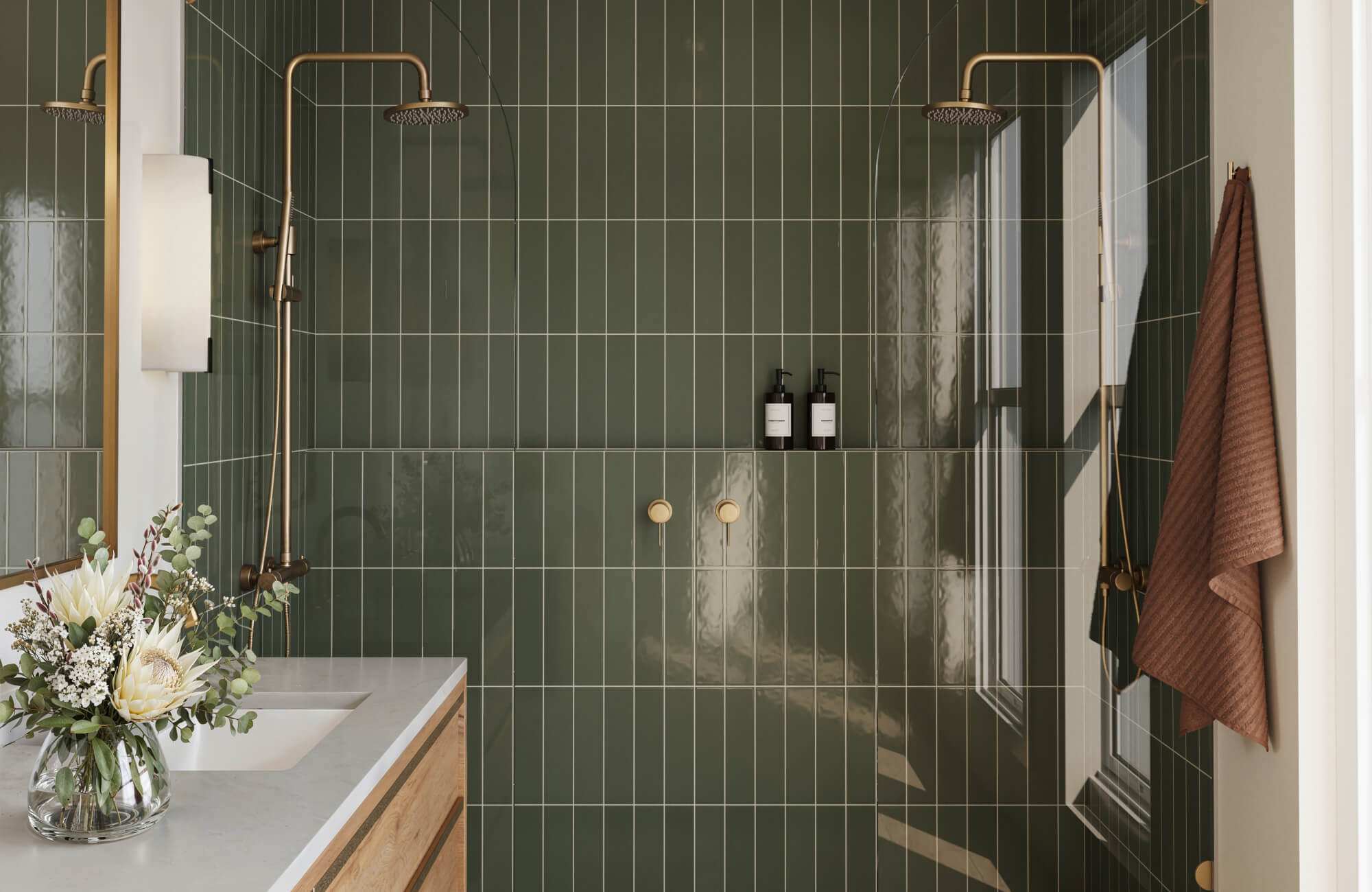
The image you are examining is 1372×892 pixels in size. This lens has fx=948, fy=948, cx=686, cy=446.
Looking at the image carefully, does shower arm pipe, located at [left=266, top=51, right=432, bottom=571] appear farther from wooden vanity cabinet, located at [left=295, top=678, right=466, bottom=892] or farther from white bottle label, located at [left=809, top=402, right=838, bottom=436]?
white bottle label, located at [left=809, top=402, right=838, bottom=436]

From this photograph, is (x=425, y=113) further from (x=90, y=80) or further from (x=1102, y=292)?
(x=1102, y=292)

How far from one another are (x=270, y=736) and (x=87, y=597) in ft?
2.10

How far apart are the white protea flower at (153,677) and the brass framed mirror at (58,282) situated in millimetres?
416

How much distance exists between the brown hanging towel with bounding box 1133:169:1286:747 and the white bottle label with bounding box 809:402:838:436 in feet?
2.92

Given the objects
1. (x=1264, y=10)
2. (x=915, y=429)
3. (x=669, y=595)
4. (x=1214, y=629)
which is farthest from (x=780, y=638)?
(x=1264, y=10)

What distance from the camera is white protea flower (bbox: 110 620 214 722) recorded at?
102 cm

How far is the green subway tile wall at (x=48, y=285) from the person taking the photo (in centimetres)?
133

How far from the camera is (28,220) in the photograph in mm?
1364

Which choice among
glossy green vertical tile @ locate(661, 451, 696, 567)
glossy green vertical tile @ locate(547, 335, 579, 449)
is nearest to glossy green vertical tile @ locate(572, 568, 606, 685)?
glossy green vertical tile @ locate(661, 451, 696, 567)

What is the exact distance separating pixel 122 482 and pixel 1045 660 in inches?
67.1

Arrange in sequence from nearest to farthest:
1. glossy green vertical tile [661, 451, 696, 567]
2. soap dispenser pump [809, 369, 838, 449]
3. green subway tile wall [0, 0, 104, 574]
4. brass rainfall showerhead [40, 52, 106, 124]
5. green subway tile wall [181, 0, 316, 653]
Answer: green subway tile wall [0, 0, 104, 574] → brass rainfall showerhead [40, 52, 106, 124] → green subway tile wall [181, 0, 316, 653] → glossy green vertical tile [661, 451, 696, 567] → soap dispenser pump [809, 369, 838, 449]

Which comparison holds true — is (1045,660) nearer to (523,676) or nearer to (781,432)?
(781,432)

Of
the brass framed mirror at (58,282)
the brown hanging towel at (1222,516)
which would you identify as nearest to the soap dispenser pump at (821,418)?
the brown hanging towel at (1222,516)

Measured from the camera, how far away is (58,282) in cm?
144
